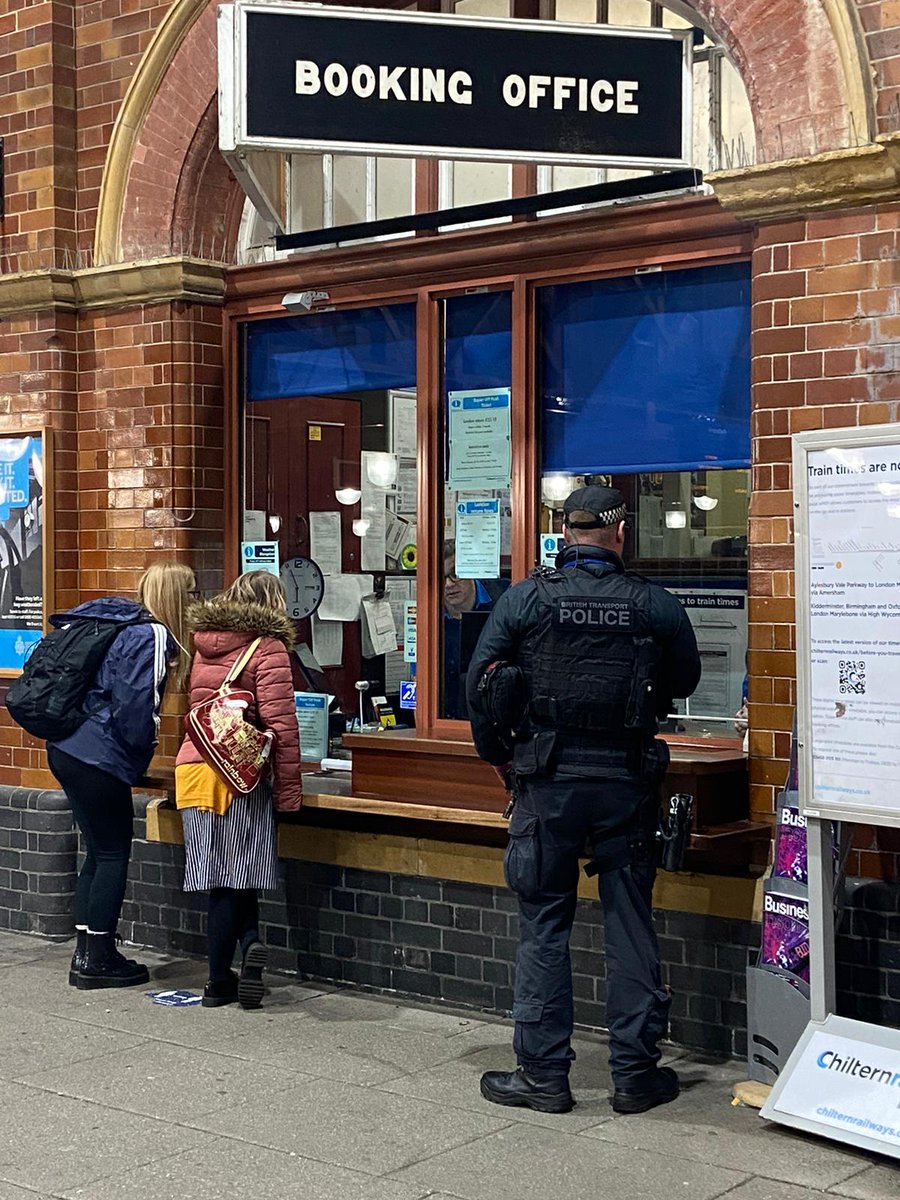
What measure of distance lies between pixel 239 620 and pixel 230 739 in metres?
0.52

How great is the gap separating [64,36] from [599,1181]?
640 cm

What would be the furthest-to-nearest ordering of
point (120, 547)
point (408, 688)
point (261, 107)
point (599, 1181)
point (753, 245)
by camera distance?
point (120, 547)
point (408, 688)
point (753, 245)
point (261, 107)
point (599, 1181)

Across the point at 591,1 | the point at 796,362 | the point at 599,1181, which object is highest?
the point at 591,1

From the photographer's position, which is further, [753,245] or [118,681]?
[118,681]

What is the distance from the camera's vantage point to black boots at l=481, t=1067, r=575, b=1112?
5.62 metres

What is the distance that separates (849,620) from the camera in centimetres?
539

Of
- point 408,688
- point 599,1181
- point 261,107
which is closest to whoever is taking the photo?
point 599,1181

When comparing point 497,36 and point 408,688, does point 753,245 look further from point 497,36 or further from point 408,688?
point 408,688

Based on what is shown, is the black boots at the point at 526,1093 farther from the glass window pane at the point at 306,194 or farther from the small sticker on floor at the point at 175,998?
the glass window pane at the point at 306,194

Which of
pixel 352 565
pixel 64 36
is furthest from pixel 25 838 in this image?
pixel 64 36

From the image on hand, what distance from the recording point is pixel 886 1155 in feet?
16.8

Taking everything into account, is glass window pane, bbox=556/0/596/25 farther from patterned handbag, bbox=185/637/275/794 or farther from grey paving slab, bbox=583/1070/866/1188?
grey paving slab, bbox=583/1070/866/1188

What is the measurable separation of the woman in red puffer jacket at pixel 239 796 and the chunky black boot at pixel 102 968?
590mm

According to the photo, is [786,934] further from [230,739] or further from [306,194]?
[306,194]
